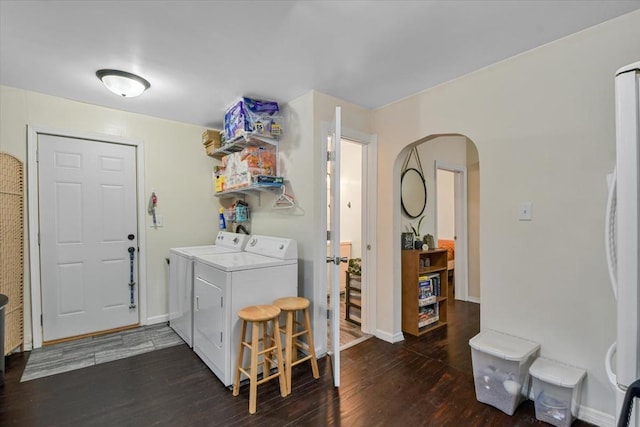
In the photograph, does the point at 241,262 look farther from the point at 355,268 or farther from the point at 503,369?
the point at 503,369

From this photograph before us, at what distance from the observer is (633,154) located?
1.00 metres

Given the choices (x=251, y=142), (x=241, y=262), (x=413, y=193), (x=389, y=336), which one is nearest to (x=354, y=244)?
(x=413, y=193)

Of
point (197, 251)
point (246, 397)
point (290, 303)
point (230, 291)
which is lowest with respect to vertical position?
point (246, 397)

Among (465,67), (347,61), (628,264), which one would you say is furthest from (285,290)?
(465,67)

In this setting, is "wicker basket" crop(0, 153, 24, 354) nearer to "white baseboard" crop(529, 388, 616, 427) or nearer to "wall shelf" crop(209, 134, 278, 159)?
"wall shelf" crop(209, 134, 278, 159)

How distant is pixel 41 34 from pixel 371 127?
2.59 m

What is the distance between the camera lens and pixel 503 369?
1.88 m

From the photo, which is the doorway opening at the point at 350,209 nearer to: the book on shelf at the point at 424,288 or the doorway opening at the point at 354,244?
the doorway opening at the point at 354,244

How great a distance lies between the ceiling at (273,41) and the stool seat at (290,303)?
177 centimetres

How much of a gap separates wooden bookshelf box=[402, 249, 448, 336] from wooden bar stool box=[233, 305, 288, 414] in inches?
62.4

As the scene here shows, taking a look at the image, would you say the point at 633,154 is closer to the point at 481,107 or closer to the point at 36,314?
the point at 481,107

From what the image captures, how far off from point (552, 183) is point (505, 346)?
110 cm

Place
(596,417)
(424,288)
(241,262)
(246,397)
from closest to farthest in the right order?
1. (596,417)
2. (246,397)
3. (241,262)
4. (424,288)

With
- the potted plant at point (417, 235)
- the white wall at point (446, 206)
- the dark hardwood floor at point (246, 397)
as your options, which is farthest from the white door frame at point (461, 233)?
the dark hardwood floor at point (246, 397)
